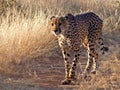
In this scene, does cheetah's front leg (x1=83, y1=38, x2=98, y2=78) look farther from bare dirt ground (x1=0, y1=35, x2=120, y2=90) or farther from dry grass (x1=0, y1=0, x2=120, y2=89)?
dry grass (x1=0, y1=0, x2=120, y2=89)

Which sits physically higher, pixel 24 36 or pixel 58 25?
pixel 58 25

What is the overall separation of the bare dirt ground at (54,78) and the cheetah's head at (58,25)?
2.80ft

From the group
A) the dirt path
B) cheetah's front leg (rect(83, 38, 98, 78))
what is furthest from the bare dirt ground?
cheetah's front leg (rect(83, 38, 98, 78))

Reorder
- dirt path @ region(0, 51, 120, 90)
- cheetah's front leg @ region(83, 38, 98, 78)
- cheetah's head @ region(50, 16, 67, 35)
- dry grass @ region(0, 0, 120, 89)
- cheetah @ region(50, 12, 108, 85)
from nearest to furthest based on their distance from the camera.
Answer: dirt path @ region(0, 51, 120, 90), cheetah's head @ region(50, 16, 67, 35), cheetah @ region(50, 12, 108, 85), cheetah's front leg @ region(83, 38, 98, 78), dry grass @ region(0, 0, 120, 89)

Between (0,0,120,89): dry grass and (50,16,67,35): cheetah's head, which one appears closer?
(50,16,67,35): cheetah's head

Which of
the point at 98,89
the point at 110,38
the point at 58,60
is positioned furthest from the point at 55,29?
the point at 110,38

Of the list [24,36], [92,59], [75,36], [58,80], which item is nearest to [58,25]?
[75,36]

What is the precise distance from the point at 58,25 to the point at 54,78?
112cm

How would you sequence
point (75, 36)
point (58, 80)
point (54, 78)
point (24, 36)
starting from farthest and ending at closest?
point (24, 36) < point (54, 78) < point (58, 80) < point (75, 36)

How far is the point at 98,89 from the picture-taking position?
21.9 feet

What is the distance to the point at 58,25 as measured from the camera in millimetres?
7074

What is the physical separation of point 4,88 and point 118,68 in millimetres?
1858

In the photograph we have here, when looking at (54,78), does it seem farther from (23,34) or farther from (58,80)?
(23,34)

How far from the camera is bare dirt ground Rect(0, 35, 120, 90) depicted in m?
6.69
